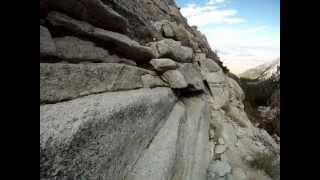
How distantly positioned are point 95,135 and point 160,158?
2.54 metres

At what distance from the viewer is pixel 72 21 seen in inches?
245

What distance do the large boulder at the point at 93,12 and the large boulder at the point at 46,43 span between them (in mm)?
1048

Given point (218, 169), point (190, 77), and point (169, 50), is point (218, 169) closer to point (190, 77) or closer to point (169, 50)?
point (190, 77)

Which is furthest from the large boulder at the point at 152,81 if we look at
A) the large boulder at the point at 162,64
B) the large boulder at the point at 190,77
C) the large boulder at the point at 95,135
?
the large boulder at the point at 190,77

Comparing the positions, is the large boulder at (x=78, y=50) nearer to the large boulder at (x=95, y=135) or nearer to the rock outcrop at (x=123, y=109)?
the rock outcrop at (x=123, y=109)

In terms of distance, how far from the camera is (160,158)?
6410 mm

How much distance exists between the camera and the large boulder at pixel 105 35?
586cm

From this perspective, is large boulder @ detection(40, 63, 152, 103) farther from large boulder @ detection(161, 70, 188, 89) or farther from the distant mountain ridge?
the distant mountain ridge

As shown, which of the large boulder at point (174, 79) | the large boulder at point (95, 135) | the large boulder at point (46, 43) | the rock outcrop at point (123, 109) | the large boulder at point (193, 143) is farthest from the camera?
the large boulder at point (174, 79)

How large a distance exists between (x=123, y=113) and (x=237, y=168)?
260 inches

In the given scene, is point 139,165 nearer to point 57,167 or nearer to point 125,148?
point 125,148

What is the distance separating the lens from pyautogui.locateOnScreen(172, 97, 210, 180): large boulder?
764cm
